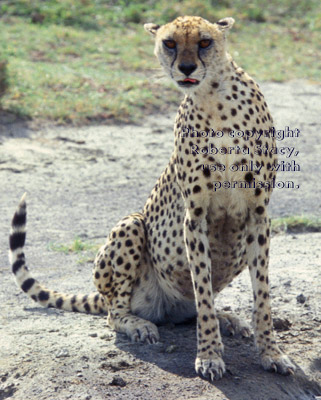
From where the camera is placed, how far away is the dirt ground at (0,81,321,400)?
309 cm

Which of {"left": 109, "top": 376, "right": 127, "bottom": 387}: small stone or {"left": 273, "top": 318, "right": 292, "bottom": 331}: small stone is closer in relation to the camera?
{"left": 109, "top": 376, "right": 127, "bottom": 387}: small stone

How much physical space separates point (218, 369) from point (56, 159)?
353 centimetres

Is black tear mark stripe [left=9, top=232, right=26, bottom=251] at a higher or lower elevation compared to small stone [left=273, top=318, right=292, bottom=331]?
higher

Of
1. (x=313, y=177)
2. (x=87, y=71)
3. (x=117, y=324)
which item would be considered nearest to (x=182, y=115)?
(x=117, y=324)

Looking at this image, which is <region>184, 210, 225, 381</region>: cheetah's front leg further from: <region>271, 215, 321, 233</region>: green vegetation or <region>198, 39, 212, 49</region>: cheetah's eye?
<region>271, 215, 321, 233</region>: green vegetation

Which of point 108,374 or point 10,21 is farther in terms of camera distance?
point 10,21

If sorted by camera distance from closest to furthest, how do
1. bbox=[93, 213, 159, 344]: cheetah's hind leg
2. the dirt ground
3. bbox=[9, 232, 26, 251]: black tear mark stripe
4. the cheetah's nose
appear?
the cheetah's nose, the dirt ground, bbox=[93, 213, 159, 344]: cheetah's hind leg, bbox=[9, 232, 26, 251]: black tear mark stripe

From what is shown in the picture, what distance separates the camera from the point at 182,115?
130 inches

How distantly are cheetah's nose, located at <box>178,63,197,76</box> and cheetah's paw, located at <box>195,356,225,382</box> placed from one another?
1118 mm

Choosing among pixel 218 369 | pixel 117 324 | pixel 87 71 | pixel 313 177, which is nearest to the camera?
pixel 218 369

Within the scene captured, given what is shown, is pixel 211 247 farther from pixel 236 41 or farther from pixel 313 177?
pixel 236 41

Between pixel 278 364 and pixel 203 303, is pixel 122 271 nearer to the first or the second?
pixel 203 303

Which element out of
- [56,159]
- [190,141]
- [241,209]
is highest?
[190,141]

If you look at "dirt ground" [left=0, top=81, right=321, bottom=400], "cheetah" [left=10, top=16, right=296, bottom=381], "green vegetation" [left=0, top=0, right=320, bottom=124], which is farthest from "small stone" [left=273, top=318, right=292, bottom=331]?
"green vegetation" [left=0, top=0, right=320, bottom=124]
